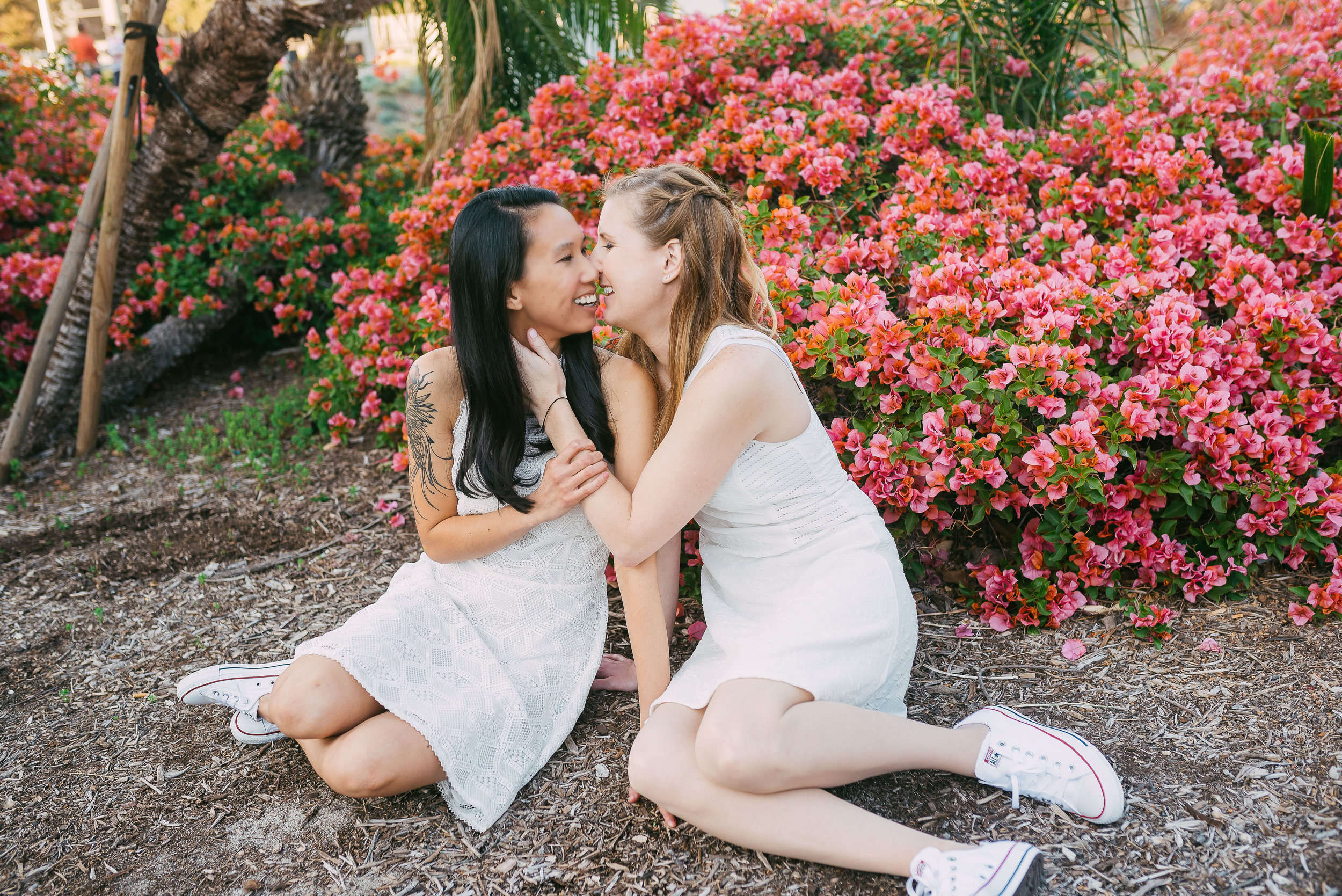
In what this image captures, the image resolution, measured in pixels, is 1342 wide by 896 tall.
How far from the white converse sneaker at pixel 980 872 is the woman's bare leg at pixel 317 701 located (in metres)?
1.34

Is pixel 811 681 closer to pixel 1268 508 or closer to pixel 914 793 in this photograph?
pixel 914 793

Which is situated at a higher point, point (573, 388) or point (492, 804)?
point (573, 388)

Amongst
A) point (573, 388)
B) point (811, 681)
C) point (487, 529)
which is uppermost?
point (573, 388)

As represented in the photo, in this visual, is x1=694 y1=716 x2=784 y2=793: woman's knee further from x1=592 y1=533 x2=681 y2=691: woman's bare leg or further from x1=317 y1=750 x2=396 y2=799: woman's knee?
x1=317 y1=750 x2=396 y2=799: woman's knee

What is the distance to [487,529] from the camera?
2205 mm

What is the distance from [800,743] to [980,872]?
16.0 inches

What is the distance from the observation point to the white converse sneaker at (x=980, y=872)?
1602 millimetres

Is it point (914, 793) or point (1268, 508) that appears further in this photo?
point (1268, 508)

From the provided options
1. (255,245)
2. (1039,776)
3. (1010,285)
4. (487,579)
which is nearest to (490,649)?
(487,579)

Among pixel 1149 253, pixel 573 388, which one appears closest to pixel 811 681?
pixel 573 388

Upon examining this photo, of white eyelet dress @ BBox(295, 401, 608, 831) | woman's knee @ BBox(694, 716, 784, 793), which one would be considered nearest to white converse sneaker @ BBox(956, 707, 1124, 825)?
woman's knee @ BBox(694, 716, 784, 793)

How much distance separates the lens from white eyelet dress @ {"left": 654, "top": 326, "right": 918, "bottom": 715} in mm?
1965

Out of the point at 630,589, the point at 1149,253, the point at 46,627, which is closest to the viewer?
the point at 630,589

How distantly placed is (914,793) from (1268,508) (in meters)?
1.46
